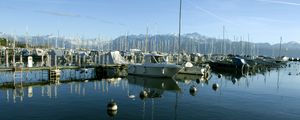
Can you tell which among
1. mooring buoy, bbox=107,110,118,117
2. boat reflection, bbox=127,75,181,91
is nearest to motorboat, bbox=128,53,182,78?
boat reflection, bbox=127,75,181,91

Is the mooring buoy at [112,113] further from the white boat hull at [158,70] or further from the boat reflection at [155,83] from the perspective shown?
the white boat hull at [158,70]

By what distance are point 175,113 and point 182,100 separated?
28.4 ft

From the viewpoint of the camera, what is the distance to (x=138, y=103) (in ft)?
131

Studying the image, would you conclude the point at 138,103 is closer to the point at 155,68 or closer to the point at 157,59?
the point at 155,68

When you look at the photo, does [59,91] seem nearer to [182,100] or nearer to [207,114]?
[182,100]

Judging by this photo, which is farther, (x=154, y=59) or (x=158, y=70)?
(x=154, y=59)

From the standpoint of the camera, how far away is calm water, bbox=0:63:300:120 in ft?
109

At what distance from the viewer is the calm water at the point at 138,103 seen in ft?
Answer: 109

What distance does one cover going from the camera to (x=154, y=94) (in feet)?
152

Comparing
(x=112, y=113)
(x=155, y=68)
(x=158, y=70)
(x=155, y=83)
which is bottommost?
(x=112, y=113)

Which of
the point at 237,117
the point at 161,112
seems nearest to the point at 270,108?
the point at 237,117

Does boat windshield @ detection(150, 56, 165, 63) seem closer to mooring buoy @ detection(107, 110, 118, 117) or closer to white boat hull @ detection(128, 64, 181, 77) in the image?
white boat hull @ detection(128, 64, 181, 77)

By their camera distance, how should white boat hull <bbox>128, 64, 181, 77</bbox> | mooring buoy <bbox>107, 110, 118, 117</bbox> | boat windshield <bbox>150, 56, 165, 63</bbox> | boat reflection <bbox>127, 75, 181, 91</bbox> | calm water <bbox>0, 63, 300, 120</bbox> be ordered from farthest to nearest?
boat windshield <bbox>150, 56, 165, 63</bbox>
white boat hull <bbox>128, 64, 181, 77</bbox>
boat reflection <bbox>127, 75, 181, 91</bbox>
calm water <bbox>0, 63, 300, 120</bbox>
mooring buoy <bbox>107, 110, 118, 117</bbox>

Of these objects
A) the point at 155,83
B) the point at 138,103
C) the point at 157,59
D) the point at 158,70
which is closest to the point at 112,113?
the point at 138,103
